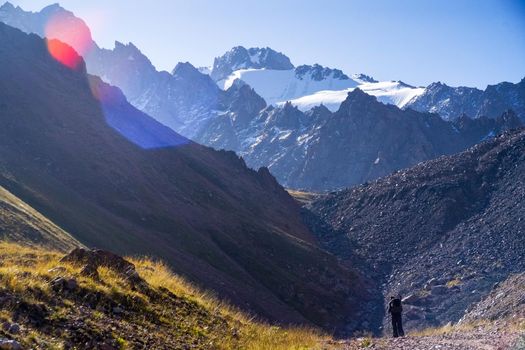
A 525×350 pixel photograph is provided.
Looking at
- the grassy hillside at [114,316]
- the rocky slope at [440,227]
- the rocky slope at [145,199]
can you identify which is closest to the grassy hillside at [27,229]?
the rocky slope at [145,199]

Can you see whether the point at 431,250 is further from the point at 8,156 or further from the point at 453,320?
the point at 8,156

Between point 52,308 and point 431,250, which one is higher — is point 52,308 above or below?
below

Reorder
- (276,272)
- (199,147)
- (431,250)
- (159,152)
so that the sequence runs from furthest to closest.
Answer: (199,147)
(159,152)
(431,250)
(276,272)

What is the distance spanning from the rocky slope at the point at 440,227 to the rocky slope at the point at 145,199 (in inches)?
299

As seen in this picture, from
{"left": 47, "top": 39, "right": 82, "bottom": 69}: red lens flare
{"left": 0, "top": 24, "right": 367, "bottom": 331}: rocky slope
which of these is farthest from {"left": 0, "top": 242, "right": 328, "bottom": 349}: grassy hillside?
{"left": 47, "top": 39, "right": 82, "bottom": 69}: red lens flare

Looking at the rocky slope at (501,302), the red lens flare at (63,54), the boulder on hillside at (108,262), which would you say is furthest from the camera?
the red lens flare at (63,54)

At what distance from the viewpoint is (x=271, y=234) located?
7462 centimetres

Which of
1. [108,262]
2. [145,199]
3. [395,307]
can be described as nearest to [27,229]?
[108,262]

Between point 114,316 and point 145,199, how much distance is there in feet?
191

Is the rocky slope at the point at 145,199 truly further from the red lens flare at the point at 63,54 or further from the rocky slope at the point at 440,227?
the rocky slope at the point at 440,227

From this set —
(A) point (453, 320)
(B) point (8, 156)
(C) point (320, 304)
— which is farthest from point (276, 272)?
(B) point (8, 156)

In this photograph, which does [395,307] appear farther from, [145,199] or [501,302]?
[145,199]

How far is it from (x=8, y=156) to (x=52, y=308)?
57.0m

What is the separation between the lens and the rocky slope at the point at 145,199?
53.0m
